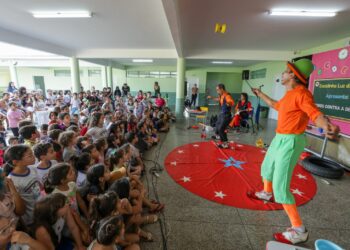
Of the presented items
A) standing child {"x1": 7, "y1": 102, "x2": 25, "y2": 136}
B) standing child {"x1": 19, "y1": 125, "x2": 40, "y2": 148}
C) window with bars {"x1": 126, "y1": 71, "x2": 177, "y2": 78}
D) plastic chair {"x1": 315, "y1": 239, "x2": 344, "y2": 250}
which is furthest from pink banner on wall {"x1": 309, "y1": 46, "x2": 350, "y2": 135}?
window with bars {"x1": 126, "y1": 71, "x2": 177, "y2": 78}

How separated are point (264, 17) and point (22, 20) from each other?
5.56m

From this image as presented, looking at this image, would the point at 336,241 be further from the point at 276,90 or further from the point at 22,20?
the point at 276,90

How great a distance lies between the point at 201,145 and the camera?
15.6 feet

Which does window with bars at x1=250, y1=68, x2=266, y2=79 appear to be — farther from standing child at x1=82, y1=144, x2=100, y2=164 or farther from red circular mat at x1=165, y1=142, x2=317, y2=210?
standing child at x1=82, y1=144, x2=100, y2=164

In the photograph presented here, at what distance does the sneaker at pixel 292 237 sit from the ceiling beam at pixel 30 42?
7.53 metres

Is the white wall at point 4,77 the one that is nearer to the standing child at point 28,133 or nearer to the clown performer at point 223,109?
the standing child at point 28,133

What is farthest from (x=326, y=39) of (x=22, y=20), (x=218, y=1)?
(x=22, y=20)

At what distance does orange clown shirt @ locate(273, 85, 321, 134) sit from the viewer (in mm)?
1650

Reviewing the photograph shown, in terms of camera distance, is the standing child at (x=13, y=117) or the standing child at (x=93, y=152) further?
the standing child at (x=13, y=117)

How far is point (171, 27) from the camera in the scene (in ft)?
11.8

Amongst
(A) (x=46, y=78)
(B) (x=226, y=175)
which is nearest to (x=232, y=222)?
(B) (x=226, y=175)

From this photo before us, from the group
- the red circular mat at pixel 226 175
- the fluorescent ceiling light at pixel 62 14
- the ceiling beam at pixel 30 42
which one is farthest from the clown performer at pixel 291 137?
the ceiling beam at pixel 30 42

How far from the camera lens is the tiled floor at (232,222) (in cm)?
185

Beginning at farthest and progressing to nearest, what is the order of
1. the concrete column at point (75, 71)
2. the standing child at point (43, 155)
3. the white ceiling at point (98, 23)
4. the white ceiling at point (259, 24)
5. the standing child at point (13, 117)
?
the concrete column at point (75, 71) → the standing child at point (13, 117) → the white ceiling at point (98, 23) → the white ceiling at point (259, 24) → the standing child at point (43, 155)
